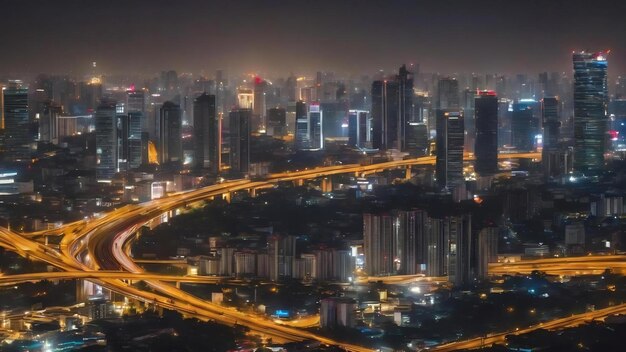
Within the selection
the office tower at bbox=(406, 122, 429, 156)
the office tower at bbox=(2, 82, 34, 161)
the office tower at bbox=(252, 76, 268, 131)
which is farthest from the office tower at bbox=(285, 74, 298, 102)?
the office tower at bbox=(2, 82, 34, 161)

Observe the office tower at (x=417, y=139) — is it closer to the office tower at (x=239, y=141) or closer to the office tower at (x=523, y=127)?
the office tower at (x=523, y=127)

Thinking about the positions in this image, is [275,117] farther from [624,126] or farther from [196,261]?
[196,261]

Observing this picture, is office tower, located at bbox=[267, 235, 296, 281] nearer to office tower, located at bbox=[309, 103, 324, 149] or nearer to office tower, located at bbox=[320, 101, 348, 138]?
office tower, located at bbox=[309, 103, 324, 149]

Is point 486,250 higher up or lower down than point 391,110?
lower down

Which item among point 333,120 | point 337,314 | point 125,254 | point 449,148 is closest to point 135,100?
point 333,120

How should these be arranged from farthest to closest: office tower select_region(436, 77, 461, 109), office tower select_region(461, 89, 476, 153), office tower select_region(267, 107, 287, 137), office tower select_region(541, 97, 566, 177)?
1. office tower select_region(436, 77, 461, 109)
2. office tower select_region(267, 107, 287, 137)
3. office tower select_region(461, 89, 476, 153)
4. office tower select_region(541, 97, 566, 177)

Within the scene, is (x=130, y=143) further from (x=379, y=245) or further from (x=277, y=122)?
(x=379, y=245)
